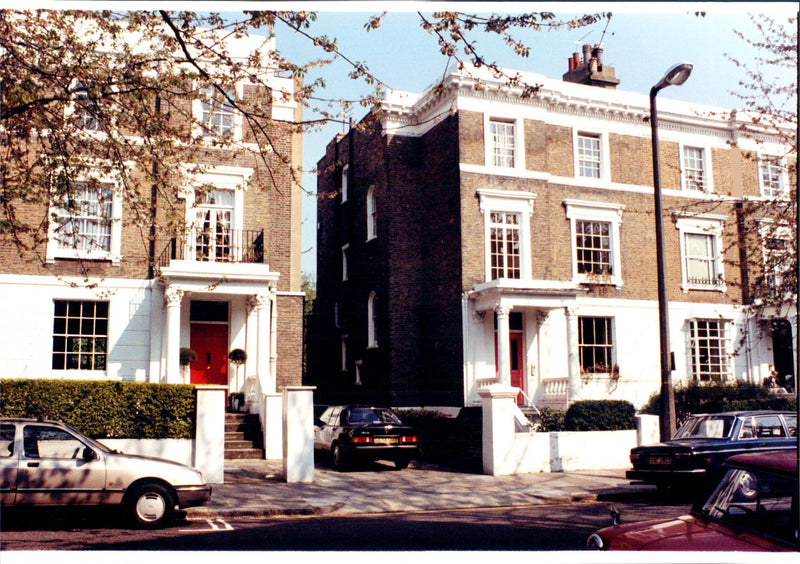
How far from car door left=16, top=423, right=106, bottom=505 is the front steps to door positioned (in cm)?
755

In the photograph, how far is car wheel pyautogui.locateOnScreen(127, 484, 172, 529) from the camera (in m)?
9.12

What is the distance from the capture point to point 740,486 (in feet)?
17.5

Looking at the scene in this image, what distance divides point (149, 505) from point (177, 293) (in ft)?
31.5

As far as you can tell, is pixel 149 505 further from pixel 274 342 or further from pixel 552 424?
pixel 274 342

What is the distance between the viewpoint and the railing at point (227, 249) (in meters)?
18.8

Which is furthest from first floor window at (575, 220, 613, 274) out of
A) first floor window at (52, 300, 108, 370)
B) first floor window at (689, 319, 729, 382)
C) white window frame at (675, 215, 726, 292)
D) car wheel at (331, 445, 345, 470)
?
first floor window at (52, 300, 108, 370)

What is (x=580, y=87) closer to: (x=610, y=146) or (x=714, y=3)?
(x=610, y=146)

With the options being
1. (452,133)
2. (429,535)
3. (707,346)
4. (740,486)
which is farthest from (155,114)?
(707,346)

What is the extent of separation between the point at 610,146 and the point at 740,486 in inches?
Result: 814

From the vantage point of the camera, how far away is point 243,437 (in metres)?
17.3

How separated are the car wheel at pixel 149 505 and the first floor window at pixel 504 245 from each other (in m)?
14.7

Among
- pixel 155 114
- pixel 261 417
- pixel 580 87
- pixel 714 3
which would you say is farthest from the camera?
pixel 580 87

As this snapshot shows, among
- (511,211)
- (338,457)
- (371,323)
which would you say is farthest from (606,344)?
(338,457)

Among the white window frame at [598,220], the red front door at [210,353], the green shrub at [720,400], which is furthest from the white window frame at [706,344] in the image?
Result: the red front door at [210,353]
